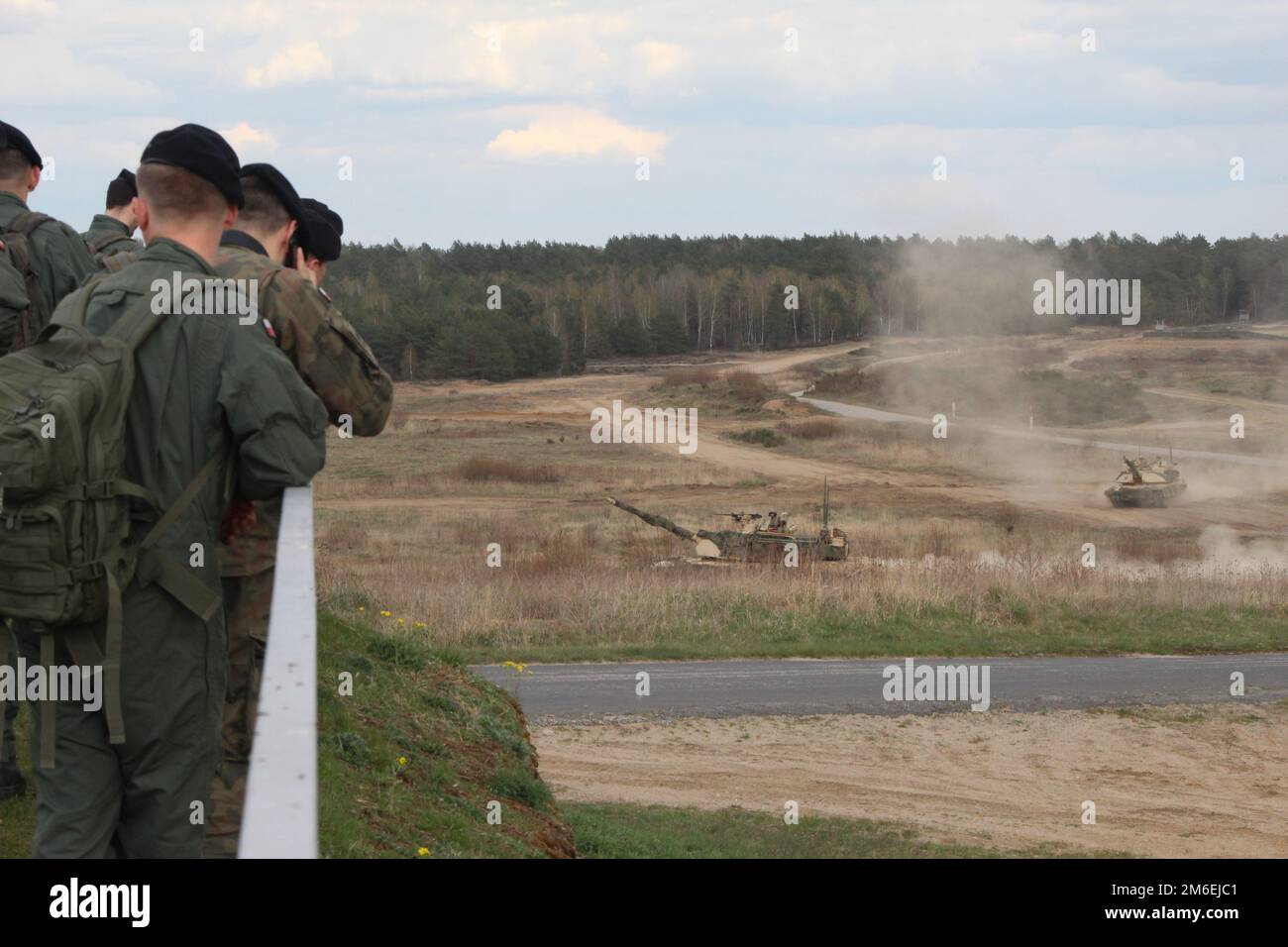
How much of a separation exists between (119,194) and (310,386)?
12.5 feet

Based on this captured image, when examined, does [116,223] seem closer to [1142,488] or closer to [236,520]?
[236,520]

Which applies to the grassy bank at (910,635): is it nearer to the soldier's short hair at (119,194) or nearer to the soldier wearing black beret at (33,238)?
the soldier's short hair at (119,194)

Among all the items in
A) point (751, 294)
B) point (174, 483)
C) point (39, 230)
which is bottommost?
point (174, 483)

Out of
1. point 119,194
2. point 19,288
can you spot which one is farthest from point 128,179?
point 19,288

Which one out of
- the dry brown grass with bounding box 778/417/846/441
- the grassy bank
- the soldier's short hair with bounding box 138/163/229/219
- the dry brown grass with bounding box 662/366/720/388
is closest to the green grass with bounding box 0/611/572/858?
the soldier's short hair with bounding box 138/163/229/219

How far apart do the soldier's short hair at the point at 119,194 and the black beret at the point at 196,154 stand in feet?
13.4

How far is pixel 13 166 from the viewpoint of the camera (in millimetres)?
5941

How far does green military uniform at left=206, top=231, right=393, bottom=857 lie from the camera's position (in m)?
4.29

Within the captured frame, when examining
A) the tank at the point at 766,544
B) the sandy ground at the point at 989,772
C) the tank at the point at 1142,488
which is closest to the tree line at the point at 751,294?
the tank at the point at 1142,488

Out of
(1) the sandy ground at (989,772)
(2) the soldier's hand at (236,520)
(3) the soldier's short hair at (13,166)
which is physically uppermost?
(3) the soldier's short hair at (13,166)

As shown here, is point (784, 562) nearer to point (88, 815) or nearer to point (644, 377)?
point (88, 815)

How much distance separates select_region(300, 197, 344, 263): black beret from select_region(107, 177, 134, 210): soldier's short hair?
95.3 inches

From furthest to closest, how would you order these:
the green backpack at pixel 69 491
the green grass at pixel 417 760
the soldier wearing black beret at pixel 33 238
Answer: the green grass at pixel 417 760 → the soldier wearing black beret at pixel 33 238 → the green backpack at pixel 69 491

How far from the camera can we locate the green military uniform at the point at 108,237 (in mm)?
7078
